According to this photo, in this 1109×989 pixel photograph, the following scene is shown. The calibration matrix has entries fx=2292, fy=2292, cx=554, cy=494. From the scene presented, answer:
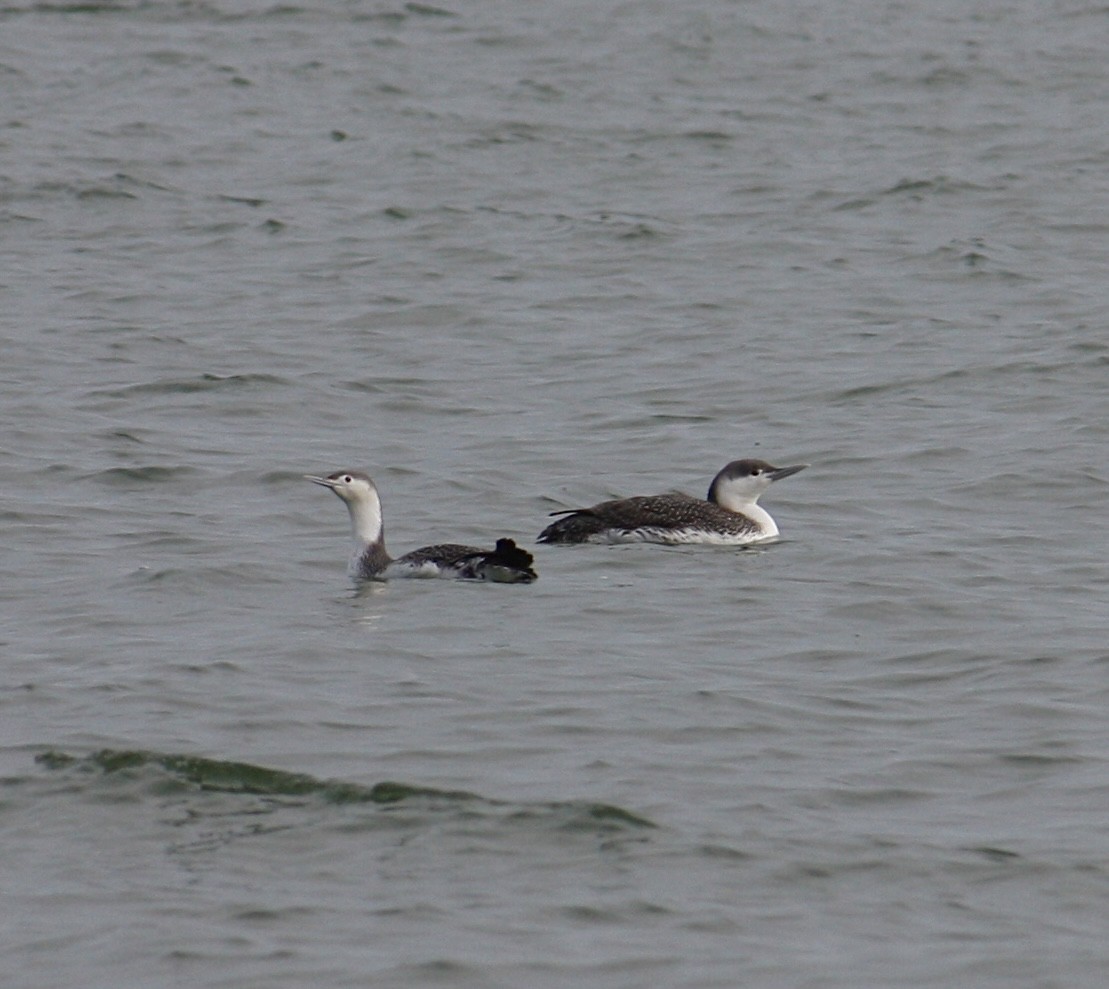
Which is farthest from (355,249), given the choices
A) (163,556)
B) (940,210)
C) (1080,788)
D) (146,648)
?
(1080,788)

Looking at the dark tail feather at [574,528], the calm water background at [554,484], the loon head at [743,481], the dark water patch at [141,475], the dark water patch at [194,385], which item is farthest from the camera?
the dark water patch at [194,385]

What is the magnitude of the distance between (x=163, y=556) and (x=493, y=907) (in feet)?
19.1

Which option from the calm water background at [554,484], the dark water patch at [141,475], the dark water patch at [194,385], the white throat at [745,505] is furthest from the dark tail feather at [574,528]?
the dark water patch at [194,385]

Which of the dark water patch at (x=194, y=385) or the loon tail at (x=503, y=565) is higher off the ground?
the dark water patch at (x=194, y=385)

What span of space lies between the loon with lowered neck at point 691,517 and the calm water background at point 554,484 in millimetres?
151

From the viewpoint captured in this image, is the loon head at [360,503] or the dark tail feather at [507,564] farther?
the loon head at [360,503]

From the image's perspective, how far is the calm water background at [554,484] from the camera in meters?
8.39

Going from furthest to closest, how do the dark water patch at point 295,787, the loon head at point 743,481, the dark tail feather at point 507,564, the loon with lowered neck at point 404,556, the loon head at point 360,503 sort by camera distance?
the loon head at point 743,481 → the loon head at point 360,503 → the loon with lowered neck at point 404,556 → the dark tail feather at point 507,564 → the dark water patch at point 295,787

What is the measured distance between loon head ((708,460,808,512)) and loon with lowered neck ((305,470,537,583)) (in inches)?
77.1

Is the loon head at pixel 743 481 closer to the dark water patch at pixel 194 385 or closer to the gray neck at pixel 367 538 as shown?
the gray neck at pixel 367 538

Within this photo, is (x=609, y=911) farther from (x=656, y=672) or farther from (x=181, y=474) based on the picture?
(x=181, y=474)

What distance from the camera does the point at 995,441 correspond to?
54.6ft

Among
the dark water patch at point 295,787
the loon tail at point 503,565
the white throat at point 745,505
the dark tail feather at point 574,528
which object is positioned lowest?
the dark water patch at point 295,787

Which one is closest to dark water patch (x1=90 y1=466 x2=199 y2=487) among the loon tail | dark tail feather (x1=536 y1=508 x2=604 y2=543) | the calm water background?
the calm water background
